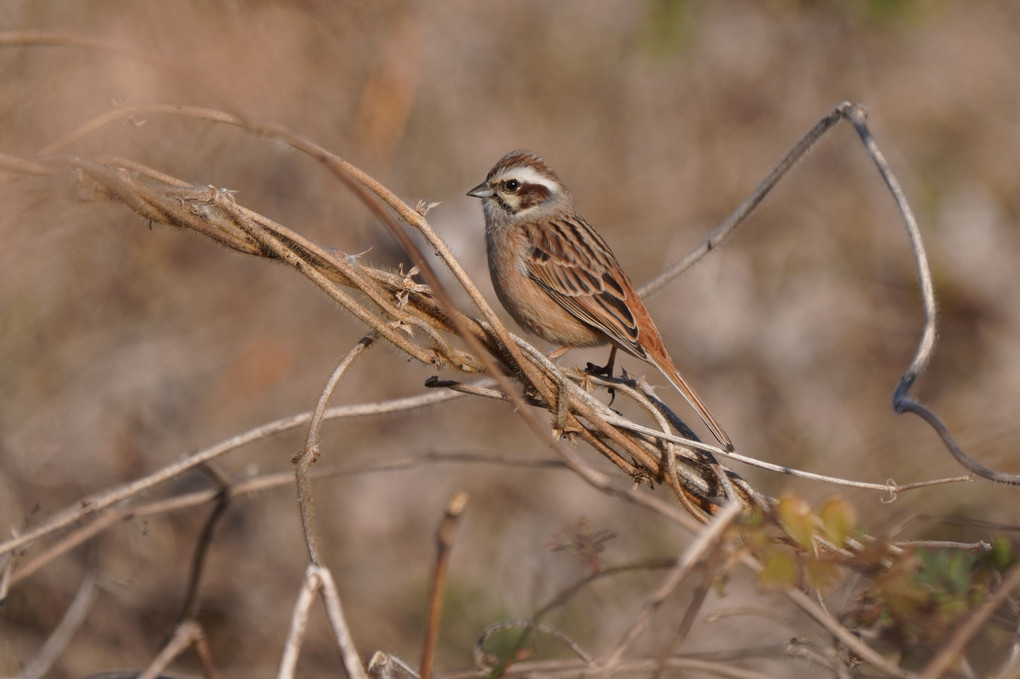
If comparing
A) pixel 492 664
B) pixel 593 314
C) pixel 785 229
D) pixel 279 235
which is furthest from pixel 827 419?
pixel 279 235

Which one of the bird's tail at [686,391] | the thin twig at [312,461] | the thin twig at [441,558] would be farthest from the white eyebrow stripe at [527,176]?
the thin twig at [441,558]

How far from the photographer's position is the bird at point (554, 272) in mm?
4062

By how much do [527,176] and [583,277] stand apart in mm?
609

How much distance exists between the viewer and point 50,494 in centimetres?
486

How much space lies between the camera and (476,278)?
22.6ft

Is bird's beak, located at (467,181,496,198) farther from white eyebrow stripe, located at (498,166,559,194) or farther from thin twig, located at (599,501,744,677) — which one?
thin twig, located at (599,501,744,677)

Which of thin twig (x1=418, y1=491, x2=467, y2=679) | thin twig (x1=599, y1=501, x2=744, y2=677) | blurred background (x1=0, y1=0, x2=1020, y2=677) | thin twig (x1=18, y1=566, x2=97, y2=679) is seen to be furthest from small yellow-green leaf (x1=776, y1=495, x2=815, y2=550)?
thin twig (x1=18, y1=566, x2=97, y2=679)

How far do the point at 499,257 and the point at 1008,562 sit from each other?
2.73 metres

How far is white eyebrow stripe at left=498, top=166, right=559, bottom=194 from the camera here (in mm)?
4531

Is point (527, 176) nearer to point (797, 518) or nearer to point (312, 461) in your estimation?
point (312, 461)

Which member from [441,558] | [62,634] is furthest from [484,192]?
[441,558]

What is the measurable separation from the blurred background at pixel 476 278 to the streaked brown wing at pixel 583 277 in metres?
0.44

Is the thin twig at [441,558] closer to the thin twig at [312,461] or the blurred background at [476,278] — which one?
the thin twig at [312,461]

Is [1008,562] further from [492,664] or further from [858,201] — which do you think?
[858,201]
